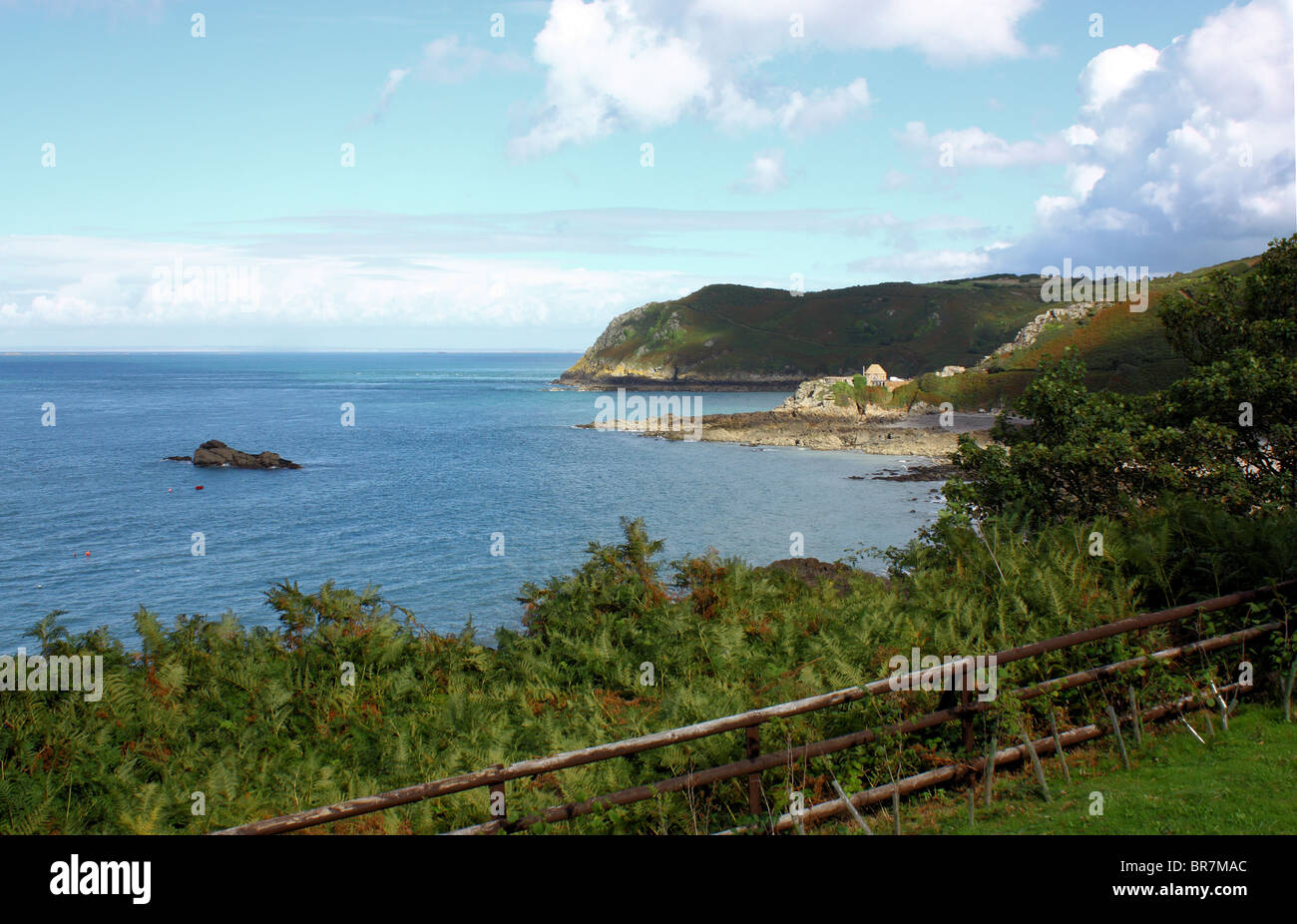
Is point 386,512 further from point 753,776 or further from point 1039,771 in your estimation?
point 1039,771

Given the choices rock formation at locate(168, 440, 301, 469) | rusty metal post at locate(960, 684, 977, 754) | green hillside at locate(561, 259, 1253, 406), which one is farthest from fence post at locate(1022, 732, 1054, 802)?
green hillside at locate(561, 259, 1253, 406)

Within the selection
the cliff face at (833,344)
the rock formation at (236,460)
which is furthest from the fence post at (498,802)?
the cliff face at (833,344)

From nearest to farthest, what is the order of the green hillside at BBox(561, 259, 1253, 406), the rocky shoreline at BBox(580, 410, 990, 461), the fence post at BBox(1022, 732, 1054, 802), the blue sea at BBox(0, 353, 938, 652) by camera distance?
the fence post at BBox(1022, 732, 1054, 802) < the blue sea at BBox(0, 353, 938, 652) < the rocky shoreline at BBox(580, 410, 990, 461) < the green hillside at BBox(561, 259, 1253, 406)

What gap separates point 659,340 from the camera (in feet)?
648

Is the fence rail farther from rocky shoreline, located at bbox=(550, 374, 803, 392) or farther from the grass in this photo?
rocky shoreline, located at bbox=(550, 374, 803, 392)

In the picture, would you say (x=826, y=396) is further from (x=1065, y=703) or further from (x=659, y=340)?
(x=659, y=340)

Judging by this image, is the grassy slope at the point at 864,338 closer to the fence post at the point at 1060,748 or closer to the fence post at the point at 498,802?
the fence post at the point at 1060,748

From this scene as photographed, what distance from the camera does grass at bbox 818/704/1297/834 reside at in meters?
5.93

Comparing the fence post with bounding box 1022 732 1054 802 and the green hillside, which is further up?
the green hillside

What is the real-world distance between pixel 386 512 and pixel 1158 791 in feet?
146

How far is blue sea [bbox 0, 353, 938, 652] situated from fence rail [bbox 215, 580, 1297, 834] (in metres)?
13.7

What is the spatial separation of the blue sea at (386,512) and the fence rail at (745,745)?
45.0 feet
